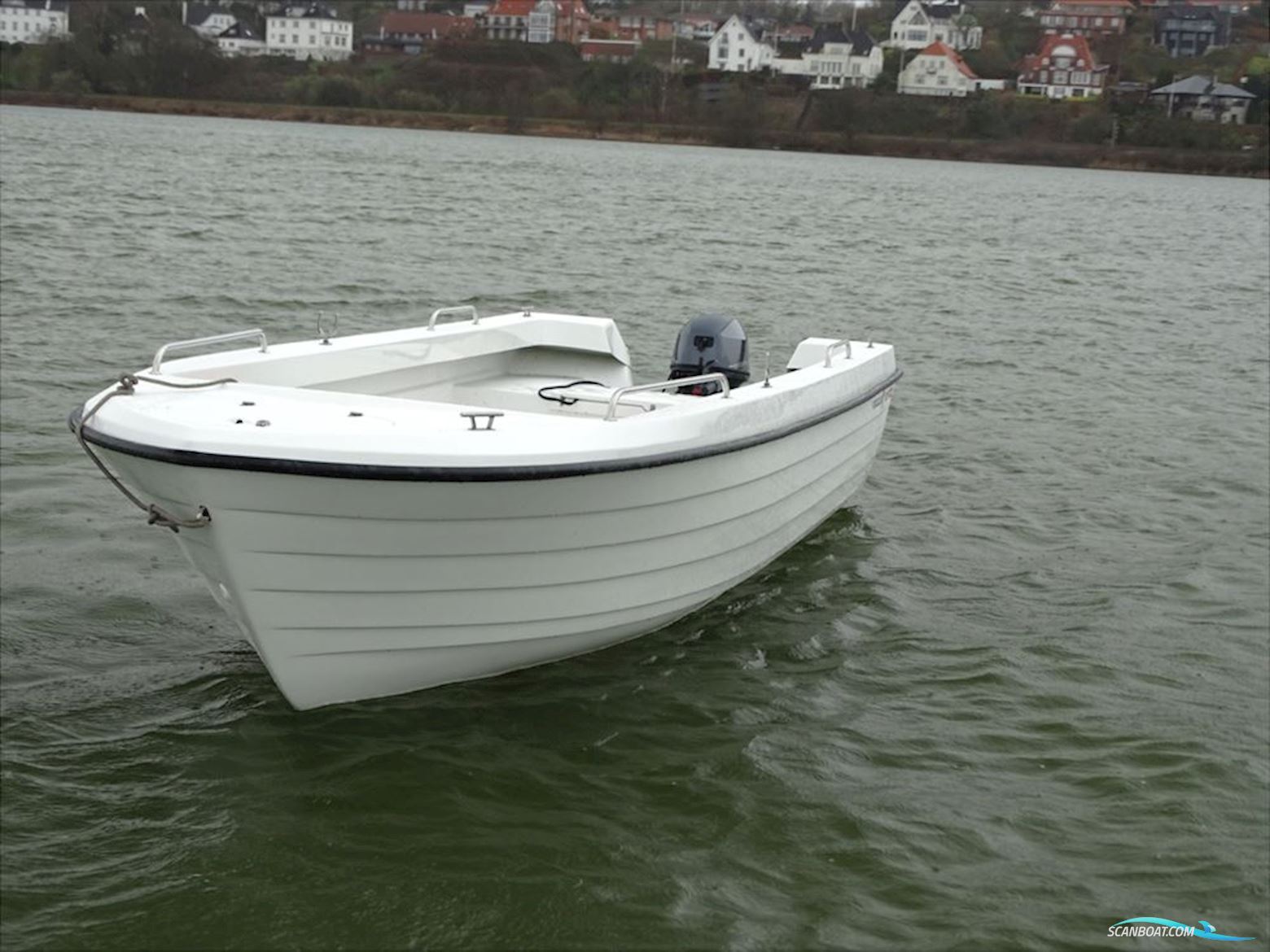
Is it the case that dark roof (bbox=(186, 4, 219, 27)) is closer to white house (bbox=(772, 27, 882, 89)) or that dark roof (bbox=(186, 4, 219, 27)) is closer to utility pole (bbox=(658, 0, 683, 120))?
utility pole (bbox=(658, 0, 683, 120))

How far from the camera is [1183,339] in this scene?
62.7 feet

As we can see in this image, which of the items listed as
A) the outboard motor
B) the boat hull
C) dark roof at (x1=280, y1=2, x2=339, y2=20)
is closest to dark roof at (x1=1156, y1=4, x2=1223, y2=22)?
dark roof at (x1=280, y1=2, x2=339, y2=20)

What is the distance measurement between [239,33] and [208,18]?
12.1 feet

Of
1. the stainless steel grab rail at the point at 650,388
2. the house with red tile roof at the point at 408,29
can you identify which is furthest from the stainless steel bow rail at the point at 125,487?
the house with red tile roof at the point at 408,29

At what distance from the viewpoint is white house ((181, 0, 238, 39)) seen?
12549cm

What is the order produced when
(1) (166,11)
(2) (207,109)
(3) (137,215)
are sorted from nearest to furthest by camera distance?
(3) (137,215) → (2) (207,109) → (1) (166,11)

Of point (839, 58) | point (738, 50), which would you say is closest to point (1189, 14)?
point (839, 58)

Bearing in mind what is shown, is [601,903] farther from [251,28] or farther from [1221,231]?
[251,28]

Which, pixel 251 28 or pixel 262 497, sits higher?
pixel 251 28

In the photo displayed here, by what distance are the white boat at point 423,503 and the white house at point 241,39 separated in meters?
125

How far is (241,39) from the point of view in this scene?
416 feet

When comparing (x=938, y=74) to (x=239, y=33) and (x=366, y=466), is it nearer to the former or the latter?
(x=239, y=33)

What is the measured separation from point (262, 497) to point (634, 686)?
2.12 metres

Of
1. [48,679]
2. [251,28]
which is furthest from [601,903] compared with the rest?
[251,28]
